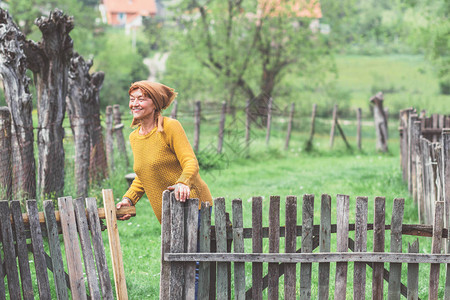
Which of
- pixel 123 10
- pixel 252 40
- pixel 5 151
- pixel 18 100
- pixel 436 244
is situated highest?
pixel 123 10

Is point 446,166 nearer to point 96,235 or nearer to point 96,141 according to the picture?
point 96,235

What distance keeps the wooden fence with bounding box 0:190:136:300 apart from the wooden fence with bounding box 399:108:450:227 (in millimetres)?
3016

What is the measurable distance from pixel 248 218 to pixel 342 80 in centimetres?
4600

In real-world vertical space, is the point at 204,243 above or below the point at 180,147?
below

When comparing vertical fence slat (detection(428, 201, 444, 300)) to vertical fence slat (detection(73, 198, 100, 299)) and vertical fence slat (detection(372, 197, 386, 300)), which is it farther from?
vertical fence slat (detection(73, 198, 100, 299))

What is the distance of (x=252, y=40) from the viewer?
27.1 m

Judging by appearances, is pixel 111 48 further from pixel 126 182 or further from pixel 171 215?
pixel 171 215

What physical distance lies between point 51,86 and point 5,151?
1.46 m

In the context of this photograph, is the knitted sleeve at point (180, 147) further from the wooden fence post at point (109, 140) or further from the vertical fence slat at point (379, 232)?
the wooden fence post at point (109, 140)

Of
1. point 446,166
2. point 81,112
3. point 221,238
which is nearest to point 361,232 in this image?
point 221,238

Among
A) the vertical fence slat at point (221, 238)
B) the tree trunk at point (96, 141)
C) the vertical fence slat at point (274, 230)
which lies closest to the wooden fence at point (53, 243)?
the vertical fence slat at point (221, 238)

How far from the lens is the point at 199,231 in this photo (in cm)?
420

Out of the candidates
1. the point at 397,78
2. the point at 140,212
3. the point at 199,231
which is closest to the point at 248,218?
the point at 140,212

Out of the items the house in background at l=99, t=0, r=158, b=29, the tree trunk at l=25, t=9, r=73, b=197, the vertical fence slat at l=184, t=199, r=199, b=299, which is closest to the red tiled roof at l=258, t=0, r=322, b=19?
the tree trunk at l=25, t=9, r=73, b=197
